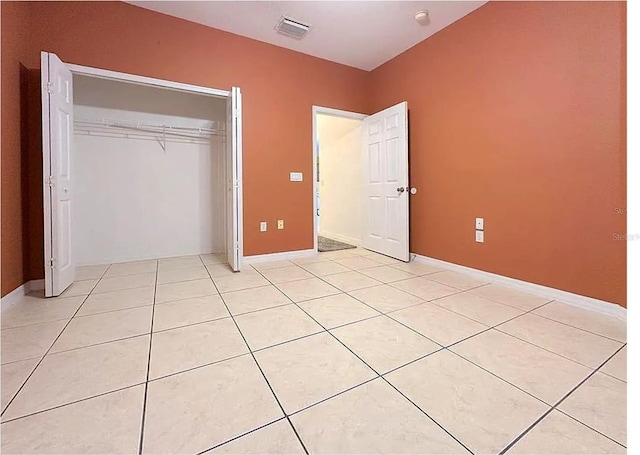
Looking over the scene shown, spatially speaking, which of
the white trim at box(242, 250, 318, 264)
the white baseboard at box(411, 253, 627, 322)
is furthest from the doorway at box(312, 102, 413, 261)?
the white baseboard at box(411, 253, 627, 322)

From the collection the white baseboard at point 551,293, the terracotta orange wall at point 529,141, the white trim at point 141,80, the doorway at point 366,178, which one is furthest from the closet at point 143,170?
the white baseboard at point 551,293

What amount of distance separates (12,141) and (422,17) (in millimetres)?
3822

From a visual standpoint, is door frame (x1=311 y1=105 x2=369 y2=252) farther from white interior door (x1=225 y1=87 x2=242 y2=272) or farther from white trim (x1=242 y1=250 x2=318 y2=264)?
white interior door (x1=225 y1=87 x2=242 y2=272)

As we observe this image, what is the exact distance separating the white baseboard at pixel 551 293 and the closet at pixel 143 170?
8.05ft

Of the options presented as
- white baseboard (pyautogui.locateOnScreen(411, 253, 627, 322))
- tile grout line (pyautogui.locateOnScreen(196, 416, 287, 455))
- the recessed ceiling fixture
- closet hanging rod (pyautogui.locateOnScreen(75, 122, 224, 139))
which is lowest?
tile grout line (pyautogui.locateOnScreen(196, 416, 287, 455))

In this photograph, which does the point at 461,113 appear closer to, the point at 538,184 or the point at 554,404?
the point at 538,184

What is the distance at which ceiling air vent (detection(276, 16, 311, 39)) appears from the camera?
2823 mm

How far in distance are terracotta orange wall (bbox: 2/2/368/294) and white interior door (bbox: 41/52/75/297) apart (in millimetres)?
226

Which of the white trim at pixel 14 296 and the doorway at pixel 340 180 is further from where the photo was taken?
the doorway at pixel 340 180

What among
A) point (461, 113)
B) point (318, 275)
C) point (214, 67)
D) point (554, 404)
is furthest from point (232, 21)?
point (554, 404)

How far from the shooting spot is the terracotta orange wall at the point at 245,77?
2365 mm

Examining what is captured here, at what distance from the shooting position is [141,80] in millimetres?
2688

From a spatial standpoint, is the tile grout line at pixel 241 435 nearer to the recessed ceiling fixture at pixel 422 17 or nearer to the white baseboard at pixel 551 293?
the white baseboard at pixel 551 293

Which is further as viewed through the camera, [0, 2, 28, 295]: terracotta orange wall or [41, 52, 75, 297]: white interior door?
[41, 52, 75, 297]: white interior door
